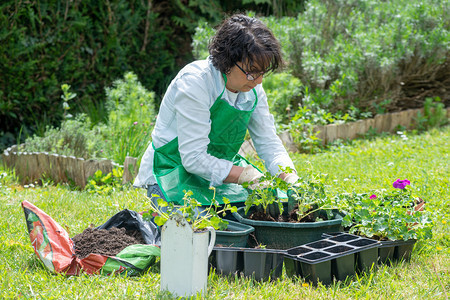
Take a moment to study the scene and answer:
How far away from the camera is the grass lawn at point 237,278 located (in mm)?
2232

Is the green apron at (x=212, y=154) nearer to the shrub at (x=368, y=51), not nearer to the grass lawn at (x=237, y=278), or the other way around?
the grass lawn at (x=237, y=278)

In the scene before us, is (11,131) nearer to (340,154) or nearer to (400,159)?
(340,154)

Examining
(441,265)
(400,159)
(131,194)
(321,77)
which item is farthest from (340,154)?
(441,265)

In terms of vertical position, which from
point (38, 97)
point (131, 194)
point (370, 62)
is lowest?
point (131, 194)

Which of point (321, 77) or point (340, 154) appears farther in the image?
point (321, 77)

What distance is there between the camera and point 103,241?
2.68m

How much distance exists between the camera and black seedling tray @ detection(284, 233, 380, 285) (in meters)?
2.25

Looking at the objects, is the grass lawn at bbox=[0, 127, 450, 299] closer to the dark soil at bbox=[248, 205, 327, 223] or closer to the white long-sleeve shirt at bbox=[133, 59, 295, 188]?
the dark soil at bbox=[248, 205, 327, 223]

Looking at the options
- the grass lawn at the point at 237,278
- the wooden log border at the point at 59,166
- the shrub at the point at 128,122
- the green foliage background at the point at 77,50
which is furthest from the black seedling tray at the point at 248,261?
the green foliage background at the point at 77,50

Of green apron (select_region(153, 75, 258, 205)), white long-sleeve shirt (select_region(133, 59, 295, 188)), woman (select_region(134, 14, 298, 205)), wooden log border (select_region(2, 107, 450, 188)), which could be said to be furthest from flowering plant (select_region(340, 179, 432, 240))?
wooden log border (select_region(2, 107, 450, 188))

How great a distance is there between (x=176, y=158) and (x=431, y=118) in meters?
4.17

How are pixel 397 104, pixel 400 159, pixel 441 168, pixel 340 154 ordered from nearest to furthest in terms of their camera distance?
pixel 441 168 < pixel 400 159 < pixel 340 154 < pixel 397 104

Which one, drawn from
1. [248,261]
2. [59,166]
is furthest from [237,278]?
[59,166]

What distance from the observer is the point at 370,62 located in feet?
18.5
